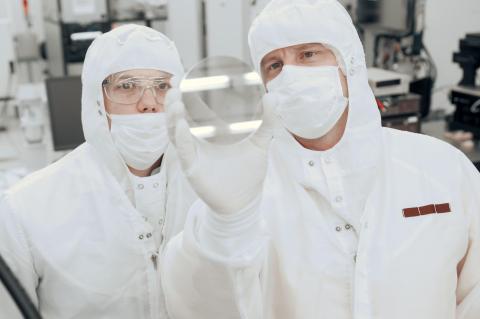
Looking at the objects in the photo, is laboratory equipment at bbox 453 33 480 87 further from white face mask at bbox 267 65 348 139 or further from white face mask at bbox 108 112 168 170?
white face mask at bbox 108 112 168 170

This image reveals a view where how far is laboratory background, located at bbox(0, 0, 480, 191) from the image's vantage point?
310 centimetres

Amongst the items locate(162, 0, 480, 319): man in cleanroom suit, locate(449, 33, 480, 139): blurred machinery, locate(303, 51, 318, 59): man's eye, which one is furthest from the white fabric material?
locate(449, 33, 480, 139): blurred machinery

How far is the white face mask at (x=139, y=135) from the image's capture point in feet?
4.69

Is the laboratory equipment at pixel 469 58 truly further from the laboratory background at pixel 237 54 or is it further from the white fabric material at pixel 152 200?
the white fabric material at pixel 152 200

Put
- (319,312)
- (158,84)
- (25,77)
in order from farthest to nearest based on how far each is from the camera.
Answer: (25,77)
(158,84)
(319,312)

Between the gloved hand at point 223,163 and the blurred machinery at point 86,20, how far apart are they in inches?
133

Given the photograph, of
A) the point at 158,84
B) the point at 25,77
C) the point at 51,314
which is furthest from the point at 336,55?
the point at 25,77

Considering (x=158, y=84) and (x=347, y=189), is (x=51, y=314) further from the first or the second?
(x=347, y=189)

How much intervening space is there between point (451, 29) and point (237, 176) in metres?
4.28

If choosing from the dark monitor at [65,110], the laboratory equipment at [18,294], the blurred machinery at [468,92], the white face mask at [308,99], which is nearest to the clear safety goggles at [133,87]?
the white face mask at [308,99]

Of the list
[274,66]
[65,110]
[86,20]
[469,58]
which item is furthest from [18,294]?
[86,20]

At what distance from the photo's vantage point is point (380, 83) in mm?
3084

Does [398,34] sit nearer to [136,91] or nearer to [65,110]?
[65,110]

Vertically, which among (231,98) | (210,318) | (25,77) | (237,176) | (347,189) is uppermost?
(231,98)
